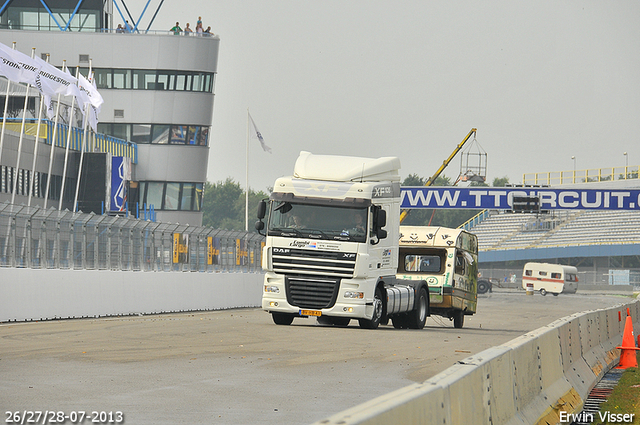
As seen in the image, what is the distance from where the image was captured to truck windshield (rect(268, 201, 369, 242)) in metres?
20.8

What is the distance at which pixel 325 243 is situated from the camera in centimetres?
2072

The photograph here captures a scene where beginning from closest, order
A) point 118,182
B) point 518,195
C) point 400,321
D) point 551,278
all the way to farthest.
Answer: point 400,321 → point 518,195 → point 118,182 → point 551,278

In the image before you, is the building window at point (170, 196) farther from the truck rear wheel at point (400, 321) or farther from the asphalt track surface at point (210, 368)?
the asphalt track surface at point (210, 368)

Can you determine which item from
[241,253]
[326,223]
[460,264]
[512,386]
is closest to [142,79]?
[241,253]

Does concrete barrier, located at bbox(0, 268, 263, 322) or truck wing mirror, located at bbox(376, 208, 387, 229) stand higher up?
truck wing mirror, located at bbox(376, 208, 387, 229)

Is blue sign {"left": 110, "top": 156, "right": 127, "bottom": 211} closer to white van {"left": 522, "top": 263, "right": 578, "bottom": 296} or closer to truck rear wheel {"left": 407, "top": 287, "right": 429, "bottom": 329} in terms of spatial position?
white van {"left": 522, "top": 263, "right": 578, "bottom": 296}

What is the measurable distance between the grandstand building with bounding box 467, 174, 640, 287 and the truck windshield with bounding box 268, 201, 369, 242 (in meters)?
68.2

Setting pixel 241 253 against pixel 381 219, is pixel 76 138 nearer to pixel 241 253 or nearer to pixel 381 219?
pixel 241 253

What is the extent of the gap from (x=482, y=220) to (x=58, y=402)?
10581cm

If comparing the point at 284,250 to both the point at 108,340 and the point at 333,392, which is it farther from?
the point at 333,392

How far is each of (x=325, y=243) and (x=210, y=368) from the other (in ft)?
28.0

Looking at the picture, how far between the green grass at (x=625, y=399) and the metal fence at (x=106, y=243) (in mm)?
13463

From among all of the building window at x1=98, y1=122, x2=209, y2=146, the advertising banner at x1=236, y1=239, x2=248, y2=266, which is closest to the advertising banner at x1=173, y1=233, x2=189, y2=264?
the advertising banner at x1=236, y1=239, x2=248, y2=266

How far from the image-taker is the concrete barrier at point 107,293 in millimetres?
20922
